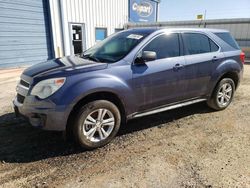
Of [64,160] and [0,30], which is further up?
[0,30]

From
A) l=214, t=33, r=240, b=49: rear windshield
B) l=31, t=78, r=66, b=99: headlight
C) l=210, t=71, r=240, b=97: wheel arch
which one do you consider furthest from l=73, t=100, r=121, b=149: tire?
l=214, t=33, r=240, b=49: rear windshield

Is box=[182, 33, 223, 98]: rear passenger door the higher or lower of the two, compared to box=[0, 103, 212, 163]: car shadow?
higher

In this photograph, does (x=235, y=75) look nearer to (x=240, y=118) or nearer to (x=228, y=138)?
(x=240, y=118)

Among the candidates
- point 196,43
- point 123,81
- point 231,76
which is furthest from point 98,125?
point 231,76

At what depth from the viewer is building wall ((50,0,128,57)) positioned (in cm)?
1132

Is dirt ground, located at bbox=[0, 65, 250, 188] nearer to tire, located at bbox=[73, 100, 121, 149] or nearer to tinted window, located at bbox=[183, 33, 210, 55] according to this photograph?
tire, located at bbox=[73, 100, 121, 149]

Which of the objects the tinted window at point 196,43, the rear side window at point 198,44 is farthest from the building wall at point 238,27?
the tinted window at point 196,43

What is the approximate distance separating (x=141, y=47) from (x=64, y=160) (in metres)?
2.08

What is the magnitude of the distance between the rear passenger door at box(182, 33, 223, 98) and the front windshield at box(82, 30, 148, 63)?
3.18 ft

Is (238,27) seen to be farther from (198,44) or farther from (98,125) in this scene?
(98,125)

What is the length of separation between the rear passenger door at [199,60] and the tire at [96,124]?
5.44ft

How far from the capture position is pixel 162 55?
12.8 ft

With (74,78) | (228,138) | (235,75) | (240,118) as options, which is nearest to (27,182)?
(74,78)

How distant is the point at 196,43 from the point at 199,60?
36 cm
